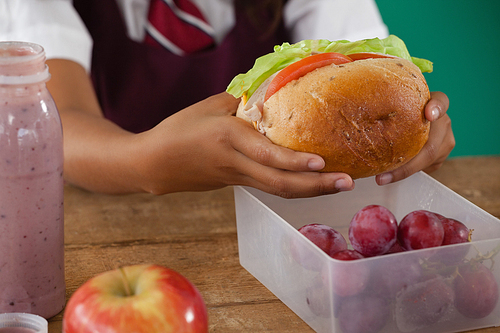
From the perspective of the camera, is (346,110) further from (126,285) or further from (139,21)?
(139,21)

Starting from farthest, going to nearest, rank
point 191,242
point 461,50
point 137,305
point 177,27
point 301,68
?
point 461,50 → point 177,27 → point 191,242 → point 301,68 → point 137,305

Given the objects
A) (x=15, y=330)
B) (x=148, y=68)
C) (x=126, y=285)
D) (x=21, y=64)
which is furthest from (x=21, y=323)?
(x=148, y=68)

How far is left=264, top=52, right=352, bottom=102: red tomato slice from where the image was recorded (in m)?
0.71

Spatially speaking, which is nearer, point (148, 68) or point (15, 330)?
point (15, 330)

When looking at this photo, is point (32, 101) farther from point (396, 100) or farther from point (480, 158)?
point (480, 158)

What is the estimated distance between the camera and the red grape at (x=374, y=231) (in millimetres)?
591

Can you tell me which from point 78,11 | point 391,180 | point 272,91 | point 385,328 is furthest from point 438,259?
point 78,11

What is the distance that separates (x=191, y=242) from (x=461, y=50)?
2.17 metres

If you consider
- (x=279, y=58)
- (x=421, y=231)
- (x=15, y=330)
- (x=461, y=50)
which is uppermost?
(x=279, y=58)

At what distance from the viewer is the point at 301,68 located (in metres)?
0.71

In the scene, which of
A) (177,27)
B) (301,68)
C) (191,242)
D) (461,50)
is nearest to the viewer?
(301,68)

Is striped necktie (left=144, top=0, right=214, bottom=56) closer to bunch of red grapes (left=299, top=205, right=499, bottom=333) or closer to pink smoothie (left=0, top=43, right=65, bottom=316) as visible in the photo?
pink smoothie (left=0, top=43, right=65, bottom=316)

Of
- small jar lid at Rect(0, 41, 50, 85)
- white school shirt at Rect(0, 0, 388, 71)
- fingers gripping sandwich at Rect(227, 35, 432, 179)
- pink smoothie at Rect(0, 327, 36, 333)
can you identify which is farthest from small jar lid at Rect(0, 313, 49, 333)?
white school shirt at Rect(0, 0, 388, 71)

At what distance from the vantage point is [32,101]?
0.58 meters
